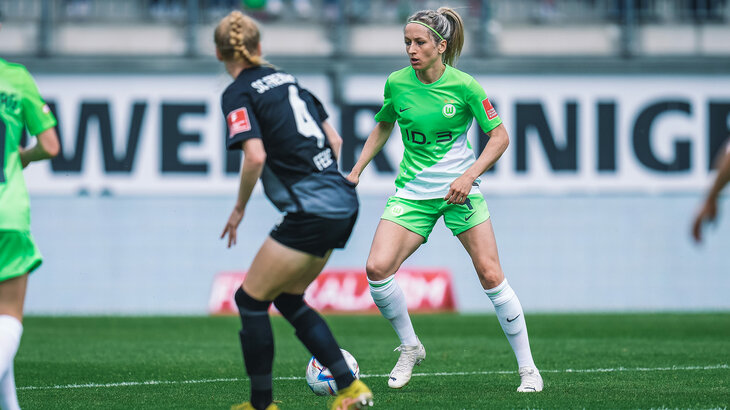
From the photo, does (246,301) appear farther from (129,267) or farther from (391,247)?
(129,267)

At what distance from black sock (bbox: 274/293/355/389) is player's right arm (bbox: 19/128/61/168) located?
127 cm

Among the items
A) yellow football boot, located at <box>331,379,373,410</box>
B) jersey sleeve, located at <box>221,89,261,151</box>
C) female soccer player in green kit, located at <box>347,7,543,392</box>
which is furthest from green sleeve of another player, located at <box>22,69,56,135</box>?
female soccer player in green kit, located at <box>347,7,543,392</box>

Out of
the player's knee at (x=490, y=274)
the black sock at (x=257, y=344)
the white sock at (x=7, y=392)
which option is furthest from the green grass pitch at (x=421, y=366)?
the white sock at (x=7, y=392)

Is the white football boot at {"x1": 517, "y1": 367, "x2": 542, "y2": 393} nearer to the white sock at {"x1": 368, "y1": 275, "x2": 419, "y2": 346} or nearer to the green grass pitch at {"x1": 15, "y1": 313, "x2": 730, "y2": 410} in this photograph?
the green grass pitch at {"x1": 15, "y1": 313, "x2": 730, "y2": 410}

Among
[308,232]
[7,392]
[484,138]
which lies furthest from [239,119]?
[484,138]

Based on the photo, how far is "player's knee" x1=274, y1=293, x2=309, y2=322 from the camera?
5375 millimetres

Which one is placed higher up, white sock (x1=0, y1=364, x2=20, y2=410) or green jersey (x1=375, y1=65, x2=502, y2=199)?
green jersey (x1=375, y1=65, x2=502, y2=199)

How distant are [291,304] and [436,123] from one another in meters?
1.82

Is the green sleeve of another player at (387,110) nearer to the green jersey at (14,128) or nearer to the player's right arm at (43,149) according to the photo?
the player's right arm at (43,149)

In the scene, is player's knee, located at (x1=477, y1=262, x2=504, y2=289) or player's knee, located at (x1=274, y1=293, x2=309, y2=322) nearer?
player's knee, located at (x1=274, y1=293, x2=309, y2=322)

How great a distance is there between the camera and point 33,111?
482cm

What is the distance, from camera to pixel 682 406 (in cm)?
581

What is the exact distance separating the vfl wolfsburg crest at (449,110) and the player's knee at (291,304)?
181 cm

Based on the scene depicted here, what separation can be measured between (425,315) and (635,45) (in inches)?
271
